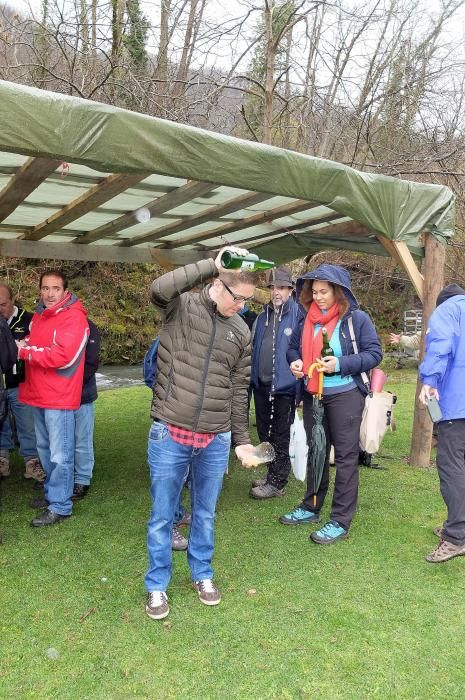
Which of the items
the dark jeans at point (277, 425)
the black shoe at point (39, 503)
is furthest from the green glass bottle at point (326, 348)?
the black shoe at point (39, 503)

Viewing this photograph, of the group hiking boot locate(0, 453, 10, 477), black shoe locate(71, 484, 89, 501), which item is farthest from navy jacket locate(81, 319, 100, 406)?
hiking boot locate(0, 453, 10, 477)

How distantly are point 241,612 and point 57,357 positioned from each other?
1.98 m

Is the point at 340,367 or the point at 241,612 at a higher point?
the point at 340,367

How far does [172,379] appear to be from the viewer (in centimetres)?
259

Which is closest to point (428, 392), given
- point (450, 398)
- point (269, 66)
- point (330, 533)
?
point (450, 398)

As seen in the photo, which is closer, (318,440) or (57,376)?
(318,440)

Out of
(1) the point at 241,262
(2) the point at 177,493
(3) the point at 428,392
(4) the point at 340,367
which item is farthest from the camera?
(4) the point at 340,367

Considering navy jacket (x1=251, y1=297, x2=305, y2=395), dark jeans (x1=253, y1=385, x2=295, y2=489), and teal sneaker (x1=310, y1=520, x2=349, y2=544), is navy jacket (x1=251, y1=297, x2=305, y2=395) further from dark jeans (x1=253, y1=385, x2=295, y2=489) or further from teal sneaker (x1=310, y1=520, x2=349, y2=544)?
teal sneaker (x1=310, y1=520, x2=349, y2=544)

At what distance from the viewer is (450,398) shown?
10.7ft

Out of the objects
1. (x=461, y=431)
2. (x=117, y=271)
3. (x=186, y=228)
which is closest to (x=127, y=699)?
(x=461, y=431)

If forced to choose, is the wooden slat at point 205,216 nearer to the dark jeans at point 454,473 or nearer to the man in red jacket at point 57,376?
the man in red jacket at point 57,376

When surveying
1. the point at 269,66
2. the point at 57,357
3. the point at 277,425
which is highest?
the point at 269,66

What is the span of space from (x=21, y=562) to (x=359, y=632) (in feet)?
6.54

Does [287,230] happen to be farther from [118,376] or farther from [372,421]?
[118,376]
